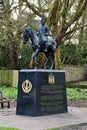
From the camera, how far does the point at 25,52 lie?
143 ft

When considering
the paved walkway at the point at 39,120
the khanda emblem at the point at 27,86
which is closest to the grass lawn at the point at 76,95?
the paved walkway at the point at 39,120

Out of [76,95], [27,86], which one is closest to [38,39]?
[27,86]

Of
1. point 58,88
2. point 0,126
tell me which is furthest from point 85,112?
point 0,126

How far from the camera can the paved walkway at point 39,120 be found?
13695 mm

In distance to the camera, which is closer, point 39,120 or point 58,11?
point 39,120

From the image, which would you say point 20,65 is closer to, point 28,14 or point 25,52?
point 25,52

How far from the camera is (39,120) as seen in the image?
49.7 feet

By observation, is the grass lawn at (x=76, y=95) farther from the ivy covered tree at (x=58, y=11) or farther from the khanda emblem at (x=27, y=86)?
the khanda emblem at (x=27, y=86)

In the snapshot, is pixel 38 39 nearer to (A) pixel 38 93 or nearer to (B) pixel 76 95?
(A) pixel 38 93

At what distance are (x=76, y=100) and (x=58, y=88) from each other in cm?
698

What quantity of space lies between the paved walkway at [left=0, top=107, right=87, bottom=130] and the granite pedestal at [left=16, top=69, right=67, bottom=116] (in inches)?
15.3

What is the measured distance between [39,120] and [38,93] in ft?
5.01

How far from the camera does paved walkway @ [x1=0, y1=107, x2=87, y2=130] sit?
13695 millimetres

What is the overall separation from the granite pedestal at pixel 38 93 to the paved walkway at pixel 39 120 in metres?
0.39
